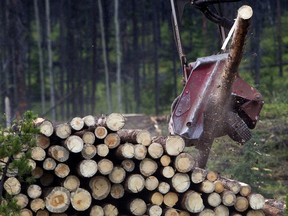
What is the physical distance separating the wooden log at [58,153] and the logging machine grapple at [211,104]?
256 centimetres

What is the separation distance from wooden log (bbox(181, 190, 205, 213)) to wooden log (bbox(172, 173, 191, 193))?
0.34 feet

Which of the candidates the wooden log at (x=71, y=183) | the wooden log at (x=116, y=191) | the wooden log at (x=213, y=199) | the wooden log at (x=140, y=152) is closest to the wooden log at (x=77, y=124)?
the wooden log at (x=71, y=183)

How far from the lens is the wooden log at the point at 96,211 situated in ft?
31.7

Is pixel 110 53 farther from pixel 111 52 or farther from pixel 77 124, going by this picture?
pixel 77 124

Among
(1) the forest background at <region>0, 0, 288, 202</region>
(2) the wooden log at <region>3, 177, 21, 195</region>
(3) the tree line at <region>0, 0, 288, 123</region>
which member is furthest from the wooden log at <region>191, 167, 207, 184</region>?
(3) the tree line at <region>0, 0, 288, 123</region>

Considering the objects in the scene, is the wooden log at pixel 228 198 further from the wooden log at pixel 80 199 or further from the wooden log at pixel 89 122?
the wooden log at pixel 89 122

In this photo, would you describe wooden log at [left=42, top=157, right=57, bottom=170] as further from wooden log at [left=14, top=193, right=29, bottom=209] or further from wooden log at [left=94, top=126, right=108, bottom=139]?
wooden log at [left=94, top=126, right=108, bottom=139]

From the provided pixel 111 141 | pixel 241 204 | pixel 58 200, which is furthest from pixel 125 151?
pixel 241 204

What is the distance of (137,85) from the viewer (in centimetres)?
3759

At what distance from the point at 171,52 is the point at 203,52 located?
12.9 ft

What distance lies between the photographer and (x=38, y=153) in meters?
9.40

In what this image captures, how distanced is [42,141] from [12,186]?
633 millimetres

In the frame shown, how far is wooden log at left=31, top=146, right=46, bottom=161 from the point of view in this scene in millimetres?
9352

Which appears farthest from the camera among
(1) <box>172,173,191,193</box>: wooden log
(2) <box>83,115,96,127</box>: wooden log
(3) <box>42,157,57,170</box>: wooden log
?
(1) <box>172,173,191,193</box>: wooden log
